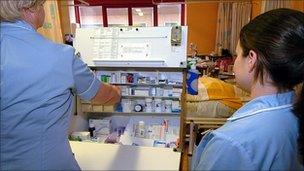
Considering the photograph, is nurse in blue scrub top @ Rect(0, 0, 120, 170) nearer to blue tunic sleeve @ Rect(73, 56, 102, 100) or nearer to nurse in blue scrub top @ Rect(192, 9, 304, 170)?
blue tunic sleeve @ Rect(73, 56, 102, 100)

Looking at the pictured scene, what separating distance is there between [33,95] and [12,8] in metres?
0.25

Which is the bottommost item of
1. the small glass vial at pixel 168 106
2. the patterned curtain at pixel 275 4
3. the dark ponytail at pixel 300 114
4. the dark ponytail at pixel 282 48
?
the small glass vial at pixel 168 106

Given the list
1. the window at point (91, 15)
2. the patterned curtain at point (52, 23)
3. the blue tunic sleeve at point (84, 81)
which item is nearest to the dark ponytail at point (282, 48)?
the blue tunic sleeve at point (84, 81)

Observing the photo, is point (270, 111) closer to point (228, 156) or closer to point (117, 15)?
point (228, 156)

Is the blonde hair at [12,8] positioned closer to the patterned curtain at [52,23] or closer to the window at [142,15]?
the patterned curtain at [52,23]

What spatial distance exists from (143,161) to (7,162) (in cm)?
58

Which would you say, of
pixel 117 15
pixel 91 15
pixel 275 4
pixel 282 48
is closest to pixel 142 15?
pixel 117 15

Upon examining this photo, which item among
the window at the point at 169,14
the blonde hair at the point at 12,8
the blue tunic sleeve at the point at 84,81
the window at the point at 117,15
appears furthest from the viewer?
the window at the point at 117,15

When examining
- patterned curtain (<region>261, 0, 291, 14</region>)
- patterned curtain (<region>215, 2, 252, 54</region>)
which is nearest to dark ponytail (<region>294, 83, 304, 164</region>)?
patterned curtain (<region>261, 0, 291, 14</region>)

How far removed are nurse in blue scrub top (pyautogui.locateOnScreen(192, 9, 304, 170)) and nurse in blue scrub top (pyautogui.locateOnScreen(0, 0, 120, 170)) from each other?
0.46 metres

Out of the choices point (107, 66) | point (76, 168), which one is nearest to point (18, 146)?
point (76, 168)

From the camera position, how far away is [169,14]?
6.54 metres

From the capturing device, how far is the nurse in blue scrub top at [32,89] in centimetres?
72

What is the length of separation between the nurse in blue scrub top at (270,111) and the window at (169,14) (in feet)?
19.6
